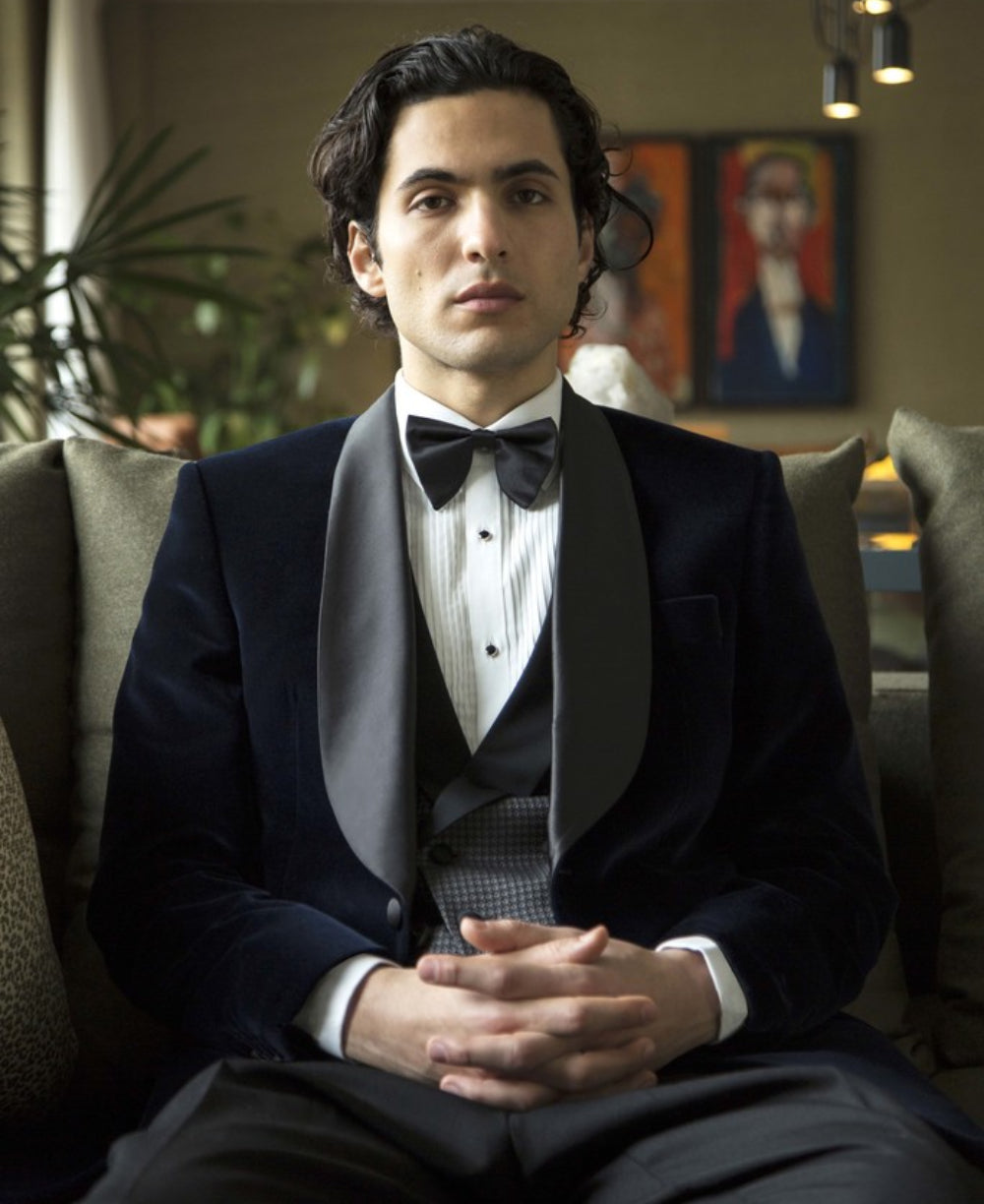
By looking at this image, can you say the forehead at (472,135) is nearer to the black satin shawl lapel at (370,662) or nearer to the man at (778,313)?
the black satin shawl lapel at (370,662)

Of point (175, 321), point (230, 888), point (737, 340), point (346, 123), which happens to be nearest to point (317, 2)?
point (175, 321)

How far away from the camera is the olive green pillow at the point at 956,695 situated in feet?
5.68

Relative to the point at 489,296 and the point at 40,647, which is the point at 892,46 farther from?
the point at 40,647

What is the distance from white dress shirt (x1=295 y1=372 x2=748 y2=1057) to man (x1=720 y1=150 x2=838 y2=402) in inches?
230

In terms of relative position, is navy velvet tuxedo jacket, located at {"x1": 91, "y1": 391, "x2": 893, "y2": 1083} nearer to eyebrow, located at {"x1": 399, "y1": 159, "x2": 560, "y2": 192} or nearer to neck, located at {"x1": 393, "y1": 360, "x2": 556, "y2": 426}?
neck, located at {"x1": 393, "y1": 360, "x2": 556, "y2": 426}

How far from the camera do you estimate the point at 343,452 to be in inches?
65.0

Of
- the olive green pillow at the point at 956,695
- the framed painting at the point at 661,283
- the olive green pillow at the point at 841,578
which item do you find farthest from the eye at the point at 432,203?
the framed painting at the point at 661,283

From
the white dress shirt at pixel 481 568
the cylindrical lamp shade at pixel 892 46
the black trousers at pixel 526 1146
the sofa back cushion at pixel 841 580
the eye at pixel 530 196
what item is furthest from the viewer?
the cylindrical lamp shade at pixel 892 46

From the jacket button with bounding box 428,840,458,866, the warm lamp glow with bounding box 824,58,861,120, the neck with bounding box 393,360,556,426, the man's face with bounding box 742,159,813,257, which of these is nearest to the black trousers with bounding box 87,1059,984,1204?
the jacket button with bounding box 428,840,458,866

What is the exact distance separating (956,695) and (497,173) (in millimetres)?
739

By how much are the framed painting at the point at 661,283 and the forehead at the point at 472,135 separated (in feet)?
18.4

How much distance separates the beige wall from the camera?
23.8 ft

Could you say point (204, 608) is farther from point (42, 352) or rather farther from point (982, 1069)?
point (42, 352)

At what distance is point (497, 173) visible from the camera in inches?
64.7
